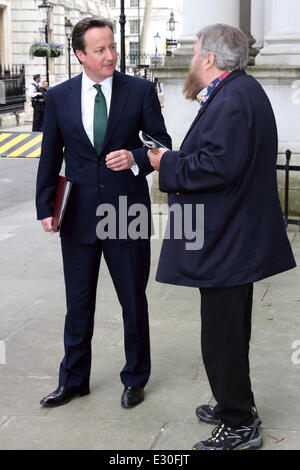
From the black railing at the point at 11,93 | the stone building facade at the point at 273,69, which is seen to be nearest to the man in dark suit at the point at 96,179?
the stone building facade at the point at 273,69

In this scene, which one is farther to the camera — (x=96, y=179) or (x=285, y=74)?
(x=285, y=74)

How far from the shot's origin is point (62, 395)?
176 inches

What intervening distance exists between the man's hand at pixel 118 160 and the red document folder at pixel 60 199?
10.3 inches

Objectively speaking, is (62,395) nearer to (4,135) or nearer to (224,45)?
(224,45)

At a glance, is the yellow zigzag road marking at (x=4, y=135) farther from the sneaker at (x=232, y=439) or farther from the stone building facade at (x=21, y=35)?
the stone building facade at (x=21, y=35)

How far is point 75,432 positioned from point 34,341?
62.6 inches

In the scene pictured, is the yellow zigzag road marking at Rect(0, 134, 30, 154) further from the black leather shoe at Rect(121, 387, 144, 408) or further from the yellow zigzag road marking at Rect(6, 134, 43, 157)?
the black leather shoe at Rect(121, 387, 144, 408)

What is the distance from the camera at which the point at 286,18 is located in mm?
10391

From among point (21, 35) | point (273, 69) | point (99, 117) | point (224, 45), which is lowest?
point (21, 35)

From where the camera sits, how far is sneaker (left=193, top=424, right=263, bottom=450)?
12.4 feet

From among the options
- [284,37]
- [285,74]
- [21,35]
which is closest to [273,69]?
[285,74]

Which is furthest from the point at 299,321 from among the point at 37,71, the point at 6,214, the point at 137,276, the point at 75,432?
the point at 37,71

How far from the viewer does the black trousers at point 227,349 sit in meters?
3.69

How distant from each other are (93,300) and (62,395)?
57 cm
